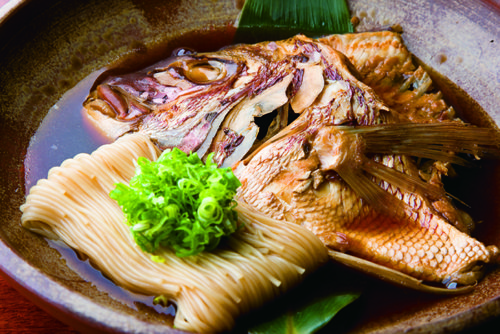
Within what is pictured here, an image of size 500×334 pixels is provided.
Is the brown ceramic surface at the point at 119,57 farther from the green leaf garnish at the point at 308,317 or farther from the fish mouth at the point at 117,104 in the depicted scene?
the fish mouth at the point at 117,104

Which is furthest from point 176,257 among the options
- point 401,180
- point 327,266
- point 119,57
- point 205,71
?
point 119,57

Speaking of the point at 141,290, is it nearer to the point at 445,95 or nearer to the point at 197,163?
the point at 197,163

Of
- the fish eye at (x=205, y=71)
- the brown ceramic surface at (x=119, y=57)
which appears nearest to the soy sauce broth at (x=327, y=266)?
the brown ceramic surface at (x=119, y=57)

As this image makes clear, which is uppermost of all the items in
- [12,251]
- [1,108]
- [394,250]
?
[1,108]

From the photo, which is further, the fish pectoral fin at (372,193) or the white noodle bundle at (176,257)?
the fish pectoral fin at (372,193)

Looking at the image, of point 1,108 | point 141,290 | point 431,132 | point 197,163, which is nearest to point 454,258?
point 431,132

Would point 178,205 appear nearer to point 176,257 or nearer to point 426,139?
point 176,257
